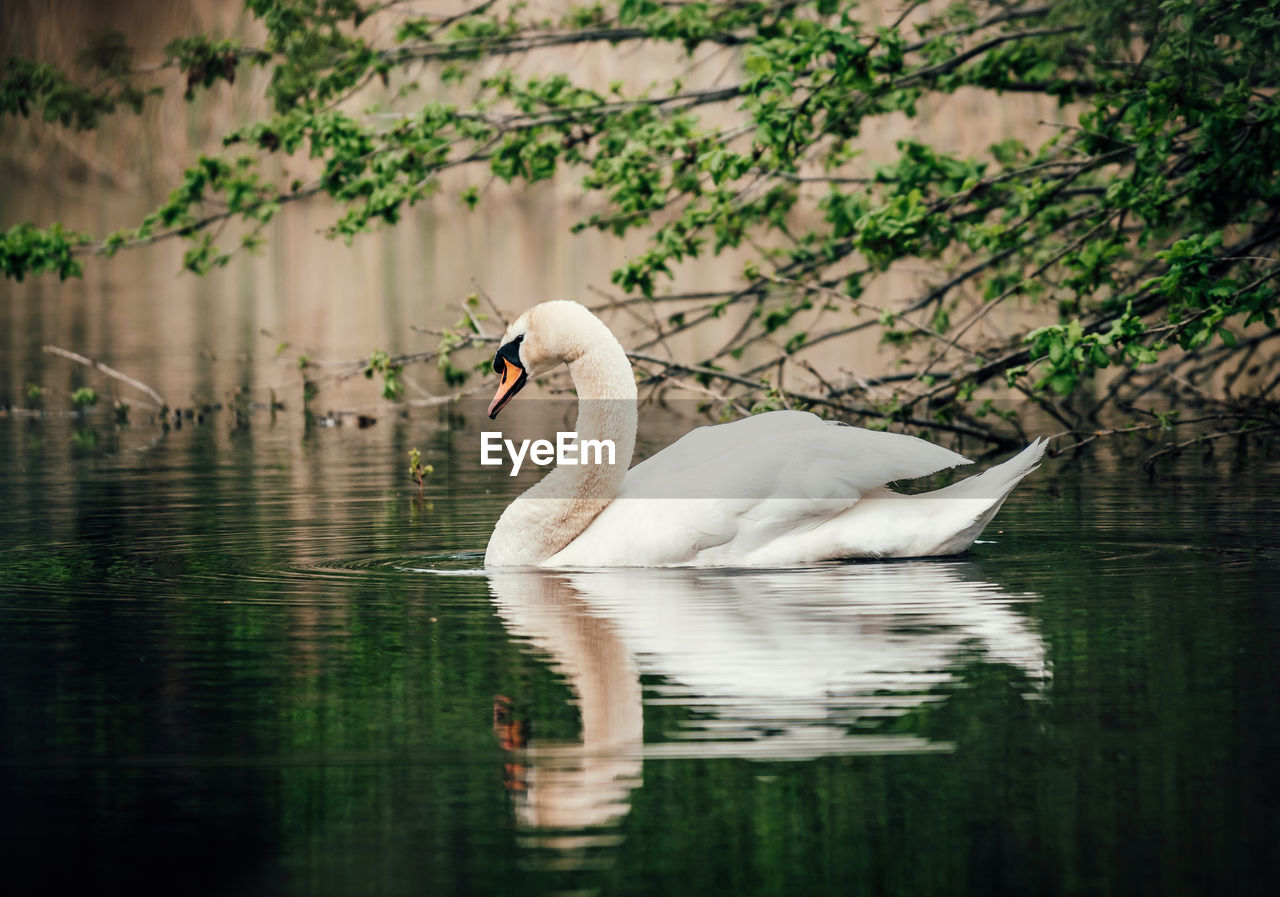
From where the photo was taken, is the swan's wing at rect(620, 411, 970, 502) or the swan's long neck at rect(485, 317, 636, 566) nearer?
the swan's wing at rect(620, 411, 970, 502)

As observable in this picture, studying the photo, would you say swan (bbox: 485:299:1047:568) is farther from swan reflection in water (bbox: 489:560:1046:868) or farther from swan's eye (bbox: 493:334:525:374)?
swan's eye (bbox: 493:334:525:374)

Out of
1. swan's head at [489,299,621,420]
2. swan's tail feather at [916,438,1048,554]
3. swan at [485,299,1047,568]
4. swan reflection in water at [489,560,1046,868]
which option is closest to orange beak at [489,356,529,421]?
swan's head at [489,299,621,420]

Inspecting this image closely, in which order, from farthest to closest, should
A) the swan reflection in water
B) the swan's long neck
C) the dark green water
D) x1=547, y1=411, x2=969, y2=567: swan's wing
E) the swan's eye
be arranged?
the swan's eye < the swan's long neck < x1=547, y1=411, x2=969, y2=567: swan's wing < the swan reflection in water < the dark green water

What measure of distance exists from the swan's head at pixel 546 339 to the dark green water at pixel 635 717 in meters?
0.93

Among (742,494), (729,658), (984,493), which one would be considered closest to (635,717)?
(729,658)

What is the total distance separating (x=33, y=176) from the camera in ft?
213

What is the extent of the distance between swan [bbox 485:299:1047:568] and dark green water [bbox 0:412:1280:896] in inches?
8.3

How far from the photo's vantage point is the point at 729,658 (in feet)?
21.4

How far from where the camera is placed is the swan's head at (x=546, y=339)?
375 inches

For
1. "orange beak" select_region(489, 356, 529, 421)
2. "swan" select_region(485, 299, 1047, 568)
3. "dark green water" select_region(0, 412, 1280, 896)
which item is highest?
"orange beak" select_region(489, 356, 529, 421)

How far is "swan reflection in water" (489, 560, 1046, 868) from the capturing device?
5.16m

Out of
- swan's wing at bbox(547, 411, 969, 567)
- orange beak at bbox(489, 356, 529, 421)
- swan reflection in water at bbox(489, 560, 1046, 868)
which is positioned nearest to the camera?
swan reflection in water at bbox(489, 560, 1046, 868)

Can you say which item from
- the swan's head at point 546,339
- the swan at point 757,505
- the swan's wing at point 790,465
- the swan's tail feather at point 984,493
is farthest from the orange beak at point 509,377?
the swan's tail feather at point 984,493

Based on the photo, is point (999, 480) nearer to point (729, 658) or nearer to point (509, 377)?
point (509, 377)
